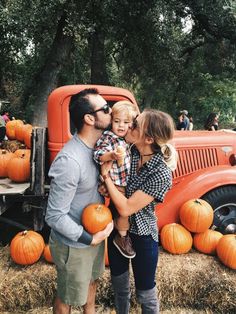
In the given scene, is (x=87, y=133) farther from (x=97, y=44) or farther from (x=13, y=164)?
(x=97, y=44)

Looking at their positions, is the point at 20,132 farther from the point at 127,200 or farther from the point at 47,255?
the point at 127,200

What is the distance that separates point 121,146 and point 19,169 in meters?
2.73

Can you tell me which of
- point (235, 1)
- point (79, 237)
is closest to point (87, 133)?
point (79, 237)

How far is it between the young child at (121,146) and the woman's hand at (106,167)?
58mm

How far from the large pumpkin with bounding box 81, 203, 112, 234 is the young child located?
24 centimetres

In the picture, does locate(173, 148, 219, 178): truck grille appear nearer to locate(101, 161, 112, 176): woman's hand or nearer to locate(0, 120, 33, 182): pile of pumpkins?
locate(0, 120, 33, 182): pile of pumpkins

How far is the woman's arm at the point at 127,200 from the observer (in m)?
2.46

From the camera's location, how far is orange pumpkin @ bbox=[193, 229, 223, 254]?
4234mm

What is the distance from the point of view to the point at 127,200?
2.50m

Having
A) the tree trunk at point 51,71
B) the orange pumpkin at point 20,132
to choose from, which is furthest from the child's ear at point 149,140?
the tree trunk at point 51,71

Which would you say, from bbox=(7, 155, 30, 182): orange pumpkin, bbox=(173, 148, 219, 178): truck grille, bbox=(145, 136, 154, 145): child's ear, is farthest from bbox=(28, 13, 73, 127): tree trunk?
bbox=(145, 136, 154, 145): child's ear

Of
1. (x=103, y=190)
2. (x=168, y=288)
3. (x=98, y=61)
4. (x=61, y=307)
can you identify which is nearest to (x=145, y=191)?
(x=103, y=190)

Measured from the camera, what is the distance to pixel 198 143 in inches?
194

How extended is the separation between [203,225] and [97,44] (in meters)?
13.2
